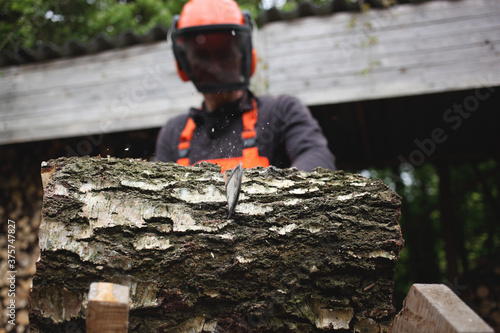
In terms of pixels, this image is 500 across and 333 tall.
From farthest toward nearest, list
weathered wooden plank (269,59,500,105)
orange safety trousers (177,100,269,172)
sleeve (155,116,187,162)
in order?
weathered wooden plank (269,59,500,105) < sleeve (155,116,187,162) < orange safety trousers (177,100,269,172)

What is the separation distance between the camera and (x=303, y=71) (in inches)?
131

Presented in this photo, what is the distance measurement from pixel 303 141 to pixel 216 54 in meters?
0.79

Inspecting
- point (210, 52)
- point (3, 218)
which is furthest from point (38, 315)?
point (3, 218)

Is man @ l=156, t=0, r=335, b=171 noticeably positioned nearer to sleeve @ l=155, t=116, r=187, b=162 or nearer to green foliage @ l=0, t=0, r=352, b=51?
sleeve @ l=155, t=116, r=187, b=162

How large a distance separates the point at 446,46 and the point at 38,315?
Result: 3452mm

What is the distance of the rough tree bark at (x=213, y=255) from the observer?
1111 millimetres

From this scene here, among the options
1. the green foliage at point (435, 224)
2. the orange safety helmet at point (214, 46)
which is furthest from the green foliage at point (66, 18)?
the green foliage at point (435, 224)

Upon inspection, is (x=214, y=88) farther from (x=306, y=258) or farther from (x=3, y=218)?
(x=3, y=218)

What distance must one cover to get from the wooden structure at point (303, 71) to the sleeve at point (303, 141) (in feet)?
3.85

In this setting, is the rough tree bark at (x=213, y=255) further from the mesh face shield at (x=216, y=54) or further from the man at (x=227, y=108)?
the mesh face shield at (x=216, y=54)

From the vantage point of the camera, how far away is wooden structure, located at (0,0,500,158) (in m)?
3.06

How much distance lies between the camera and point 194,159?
210 cm

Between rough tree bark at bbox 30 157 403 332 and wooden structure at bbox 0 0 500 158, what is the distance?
7.31 ft

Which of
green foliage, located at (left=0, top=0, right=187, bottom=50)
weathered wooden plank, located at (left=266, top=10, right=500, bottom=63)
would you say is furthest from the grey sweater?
green foliage, located at (left=0, top=0, right=187, bottom=50)
